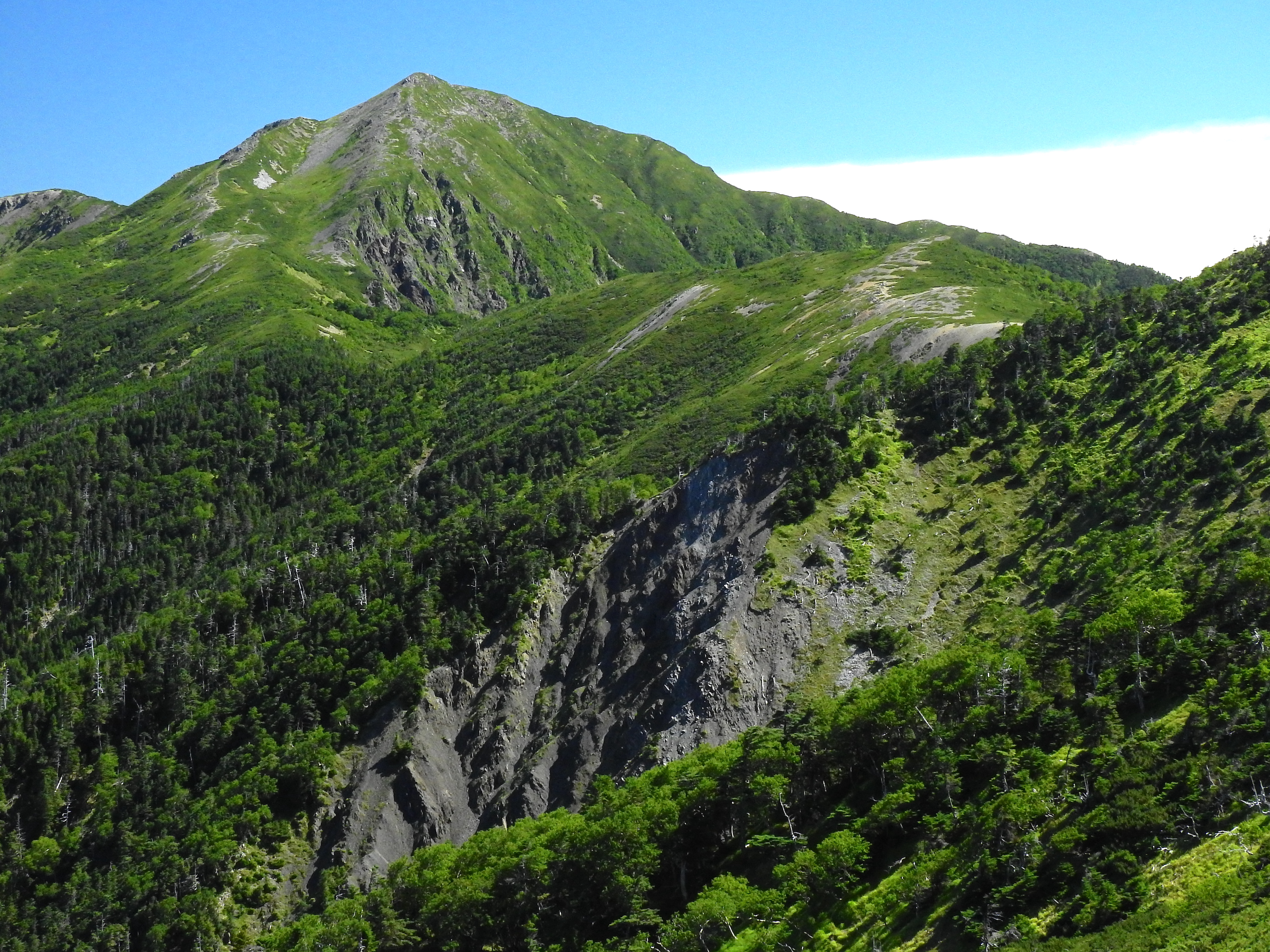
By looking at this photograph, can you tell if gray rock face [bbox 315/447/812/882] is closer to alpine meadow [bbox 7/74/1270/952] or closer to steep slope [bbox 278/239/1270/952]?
alpine meadow [bbox 7/74/1270/952]

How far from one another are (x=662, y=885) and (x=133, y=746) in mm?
111880

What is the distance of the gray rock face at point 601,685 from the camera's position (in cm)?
11912

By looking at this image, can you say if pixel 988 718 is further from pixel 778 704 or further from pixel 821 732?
pixel 778 704

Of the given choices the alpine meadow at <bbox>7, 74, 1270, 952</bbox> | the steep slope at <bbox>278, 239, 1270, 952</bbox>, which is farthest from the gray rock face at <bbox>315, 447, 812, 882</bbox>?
the steep slope at <bbox>278, 239, 1270, 952</bbox>

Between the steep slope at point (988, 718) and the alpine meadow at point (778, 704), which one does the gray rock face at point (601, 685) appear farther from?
the steep slope at point (988, 718)

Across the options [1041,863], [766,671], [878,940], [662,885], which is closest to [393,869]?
[662,885]

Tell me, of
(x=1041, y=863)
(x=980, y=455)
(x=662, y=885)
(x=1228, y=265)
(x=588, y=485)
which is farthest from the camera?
(x=588, y=485)

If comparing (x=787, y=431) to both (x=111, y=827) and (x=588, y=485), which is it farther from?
(x=111, y=827)

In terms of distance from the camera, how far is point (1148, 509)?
4604 inches

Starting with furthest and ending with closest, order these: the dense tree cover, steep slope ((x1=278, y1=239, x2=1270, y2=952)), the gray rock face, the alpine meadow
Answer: the gray rock face, the dense tree cover, the alpine meadow, steep slope ((x1=278, y1=239, x2=1270, y2=952))

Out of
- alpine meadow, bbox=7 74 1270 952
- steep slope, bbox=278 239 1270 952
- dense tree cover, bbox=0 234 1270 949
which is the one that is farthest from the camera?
dense tree cover, bbox=0 234 1270 949

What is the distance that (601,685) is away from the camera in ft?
430

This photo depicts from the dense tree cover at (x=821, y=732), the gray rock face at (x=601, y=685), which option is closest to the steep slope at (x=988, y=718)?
the dense tree cover at (x=821, y=732)

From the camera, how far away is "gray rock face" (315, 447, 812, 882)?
11912 cm
